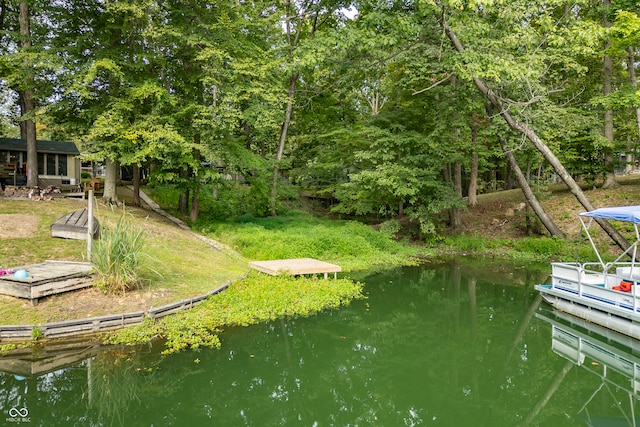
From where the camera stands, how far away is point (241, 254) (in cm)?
1430

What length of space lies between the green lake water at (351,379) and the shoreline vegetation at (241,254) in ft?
2.45

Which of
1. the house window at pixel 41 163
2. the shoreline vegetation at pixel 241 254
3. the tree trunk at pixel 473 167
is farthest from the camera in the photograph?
the house window at pixel 41 163

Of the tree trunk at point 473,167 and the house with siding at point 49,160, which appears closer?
the tree trunk at point 473,167

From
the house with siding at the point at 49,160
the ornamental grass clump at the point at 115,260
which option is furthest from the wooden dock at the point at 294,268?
the house with siding at the point at 49,160

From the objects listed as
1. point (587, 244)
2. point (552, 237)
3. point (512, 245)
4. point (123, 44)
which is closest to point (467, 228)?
point (512, 245)

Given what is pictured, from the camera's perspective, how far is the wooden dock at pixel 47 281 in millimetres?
7242

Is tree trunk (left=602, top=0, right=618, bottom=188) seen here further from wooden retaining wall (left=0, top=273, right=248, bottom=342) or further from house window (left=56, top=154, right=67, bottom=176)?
house window (left=56, top=154, right=67, bottom=176)

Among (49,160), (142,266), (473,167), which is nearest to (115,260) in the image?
(142,266)

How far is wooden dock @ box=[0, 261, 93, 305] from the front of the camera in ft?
A: 23.8

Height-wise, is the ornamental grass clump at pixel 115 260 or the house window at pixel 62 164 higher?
the house window at pixel 62 164

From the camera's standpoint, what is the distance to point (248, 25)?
16.1 m

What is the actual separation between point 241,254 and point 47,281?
7.21 meters

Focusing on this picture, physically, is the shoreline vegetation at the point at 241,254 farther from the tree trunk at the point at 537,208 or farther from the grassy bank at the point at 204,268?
the tree trunk at the point at 537,208

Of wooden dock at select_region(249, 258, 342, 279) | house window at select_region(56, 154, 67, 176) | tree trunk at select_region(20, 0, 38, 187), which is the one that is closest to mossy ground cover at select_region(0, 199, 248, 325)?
wooden dock at select_region(249, 258, 342, 279)
